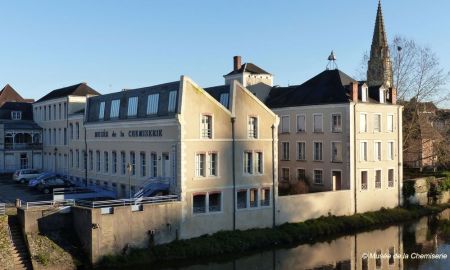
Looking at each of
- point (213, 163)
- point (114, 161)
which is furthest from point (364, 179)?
point (114, 161)

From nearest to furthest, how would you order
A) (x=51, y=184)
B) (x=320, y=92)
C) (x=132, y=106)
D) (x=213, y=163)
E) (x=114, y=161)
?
(x=213, y=163) → (x=132, y=106) → (x=114, y=161) → (x=51, y=184) → (x=320, y=92)

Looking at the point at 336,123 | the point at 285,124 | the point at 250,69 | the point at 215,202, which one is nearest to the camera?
the point at 215,202

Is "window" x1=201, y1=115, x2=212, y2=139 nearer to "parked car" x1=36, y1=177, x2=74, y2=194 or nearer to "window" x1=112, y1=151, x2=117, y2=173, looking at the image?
"window" x1=112, y1=151, x2=117, y2=173

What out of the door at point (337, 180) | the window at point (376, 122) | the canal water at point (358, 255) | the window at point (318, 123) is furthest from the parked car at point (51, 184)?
the window at point (376, 122)

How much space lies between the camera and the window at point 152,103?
31078mm

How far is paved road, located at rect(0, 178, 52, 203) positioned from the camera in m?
34.4

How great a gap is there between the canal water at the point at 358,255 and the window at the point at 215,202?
322 centimetres

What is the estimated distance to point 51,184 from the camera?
38625mm

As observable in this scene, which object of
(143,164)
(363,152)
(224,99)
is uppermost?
(224,99)

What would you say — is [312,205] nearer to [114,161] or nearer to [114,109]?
[114,161]

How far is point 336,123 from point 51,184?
22.7 meters

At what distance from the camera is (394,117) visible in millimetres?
41469

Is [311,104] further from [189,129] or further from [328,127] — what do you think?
[189,129]

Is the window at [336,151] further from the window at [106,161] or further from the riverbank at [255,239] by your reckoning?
the window at [106,161]
